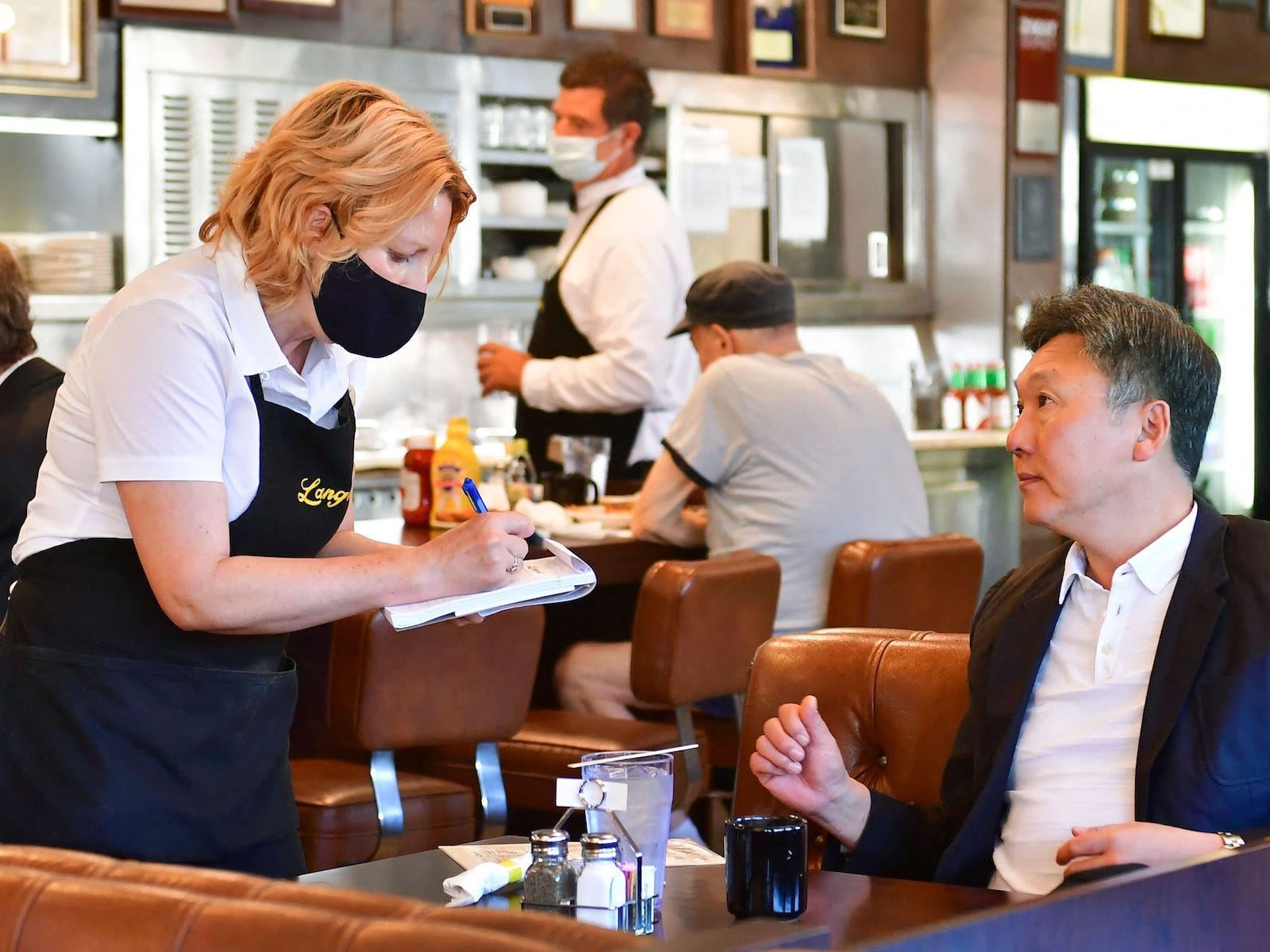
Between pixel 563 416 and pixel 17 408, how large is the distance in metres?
2.29

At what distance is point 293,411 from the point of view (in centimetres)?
194

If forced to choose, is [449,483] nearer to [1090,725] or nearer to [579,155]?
[579,155]

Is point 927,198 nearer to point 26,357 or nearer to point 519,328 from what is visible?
point 519,328

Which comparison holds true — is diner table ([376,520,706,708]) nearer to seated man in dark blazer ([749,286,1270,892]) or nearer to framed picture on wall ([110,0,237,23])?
seated man in dark blazer ([749,286,1270,892])

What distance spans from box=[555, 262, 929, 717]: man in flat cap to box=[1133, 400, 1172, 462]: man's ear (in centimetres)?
188

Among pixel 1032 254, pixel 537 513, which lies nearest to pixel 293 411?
pixel 537 513

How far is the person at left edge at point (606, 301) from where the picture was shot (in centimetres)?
484

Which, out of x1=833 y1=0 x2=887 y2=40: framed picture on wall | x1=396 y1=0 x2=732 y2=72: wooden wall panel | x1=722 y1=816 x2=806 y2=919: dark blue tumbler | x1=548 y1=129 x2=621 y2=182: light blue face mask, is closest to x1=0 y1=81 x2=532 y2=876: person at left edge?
x1=722 y1=816 x2=806 y2=919: dark blue tumbler

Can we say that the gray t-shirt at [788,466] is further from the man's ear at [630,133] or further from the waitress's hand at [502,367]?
the man's ear at [630,133]

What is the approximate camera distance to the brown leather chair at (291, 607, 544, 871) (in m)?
2.82

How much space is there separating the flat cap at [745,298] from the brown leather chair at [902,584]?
0.62 meters

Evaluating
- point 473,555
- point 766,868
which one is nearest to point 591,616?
point 473,555

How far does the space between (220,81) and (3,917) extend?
5.27m

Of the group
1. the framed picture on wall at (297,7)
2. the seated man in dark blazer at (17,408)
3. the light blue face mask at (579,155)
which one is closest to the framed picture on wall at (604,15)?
the framed picture on wall at (297,7)
